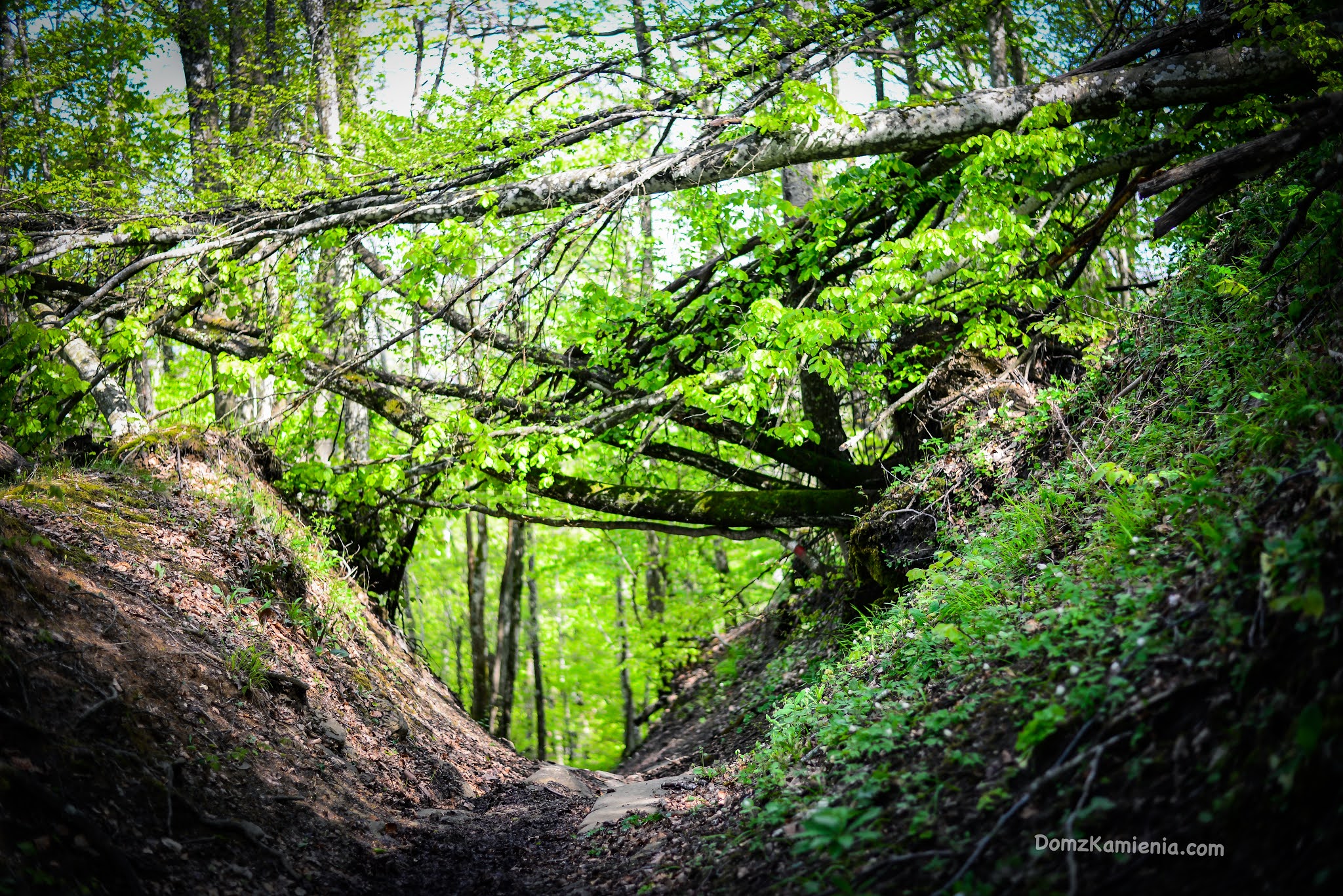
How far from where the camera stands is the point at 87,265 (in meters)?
8.73

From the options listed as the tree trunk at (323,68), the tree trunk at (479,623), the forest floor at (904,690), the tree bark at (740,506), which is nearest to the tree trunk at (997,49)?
the forest floor at (904,690)

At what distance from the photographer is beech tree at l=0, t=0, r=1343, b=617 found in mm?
6613

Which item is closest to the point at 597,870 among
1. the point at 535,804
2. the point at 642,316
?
the point at 535,804

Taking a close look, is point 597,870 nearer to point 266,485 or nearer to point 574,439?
point 574,439

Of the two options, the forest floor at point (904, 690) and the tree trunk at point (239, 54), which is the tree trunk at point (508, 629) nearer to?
the forest floor at point (904, 690)

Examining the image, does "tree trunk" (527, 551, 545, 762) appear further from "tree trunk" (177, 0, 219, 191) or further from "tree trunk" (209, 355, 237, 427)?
"tree trunk" (177, 0, 219, 191)

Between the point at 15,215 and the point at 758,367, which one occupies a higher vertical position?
the point at 15,215

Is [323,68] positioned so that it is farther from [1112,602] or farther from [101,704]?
[1112,602]

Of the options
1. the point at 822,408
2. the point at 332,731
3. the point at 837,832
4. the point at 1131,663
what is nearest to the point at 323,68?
the point at 822,408

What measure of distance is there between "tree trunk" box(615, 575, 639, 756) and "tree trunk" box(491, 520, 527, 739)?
95.3 inches

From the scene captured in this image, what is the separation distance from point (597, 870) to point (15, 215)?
28.1 ft

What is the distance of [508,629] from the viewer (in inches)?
653

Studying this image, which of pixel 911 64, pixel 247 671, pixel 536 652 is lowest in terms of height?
pixel 536 652

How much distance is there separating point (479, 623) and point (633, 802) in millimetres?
11446
